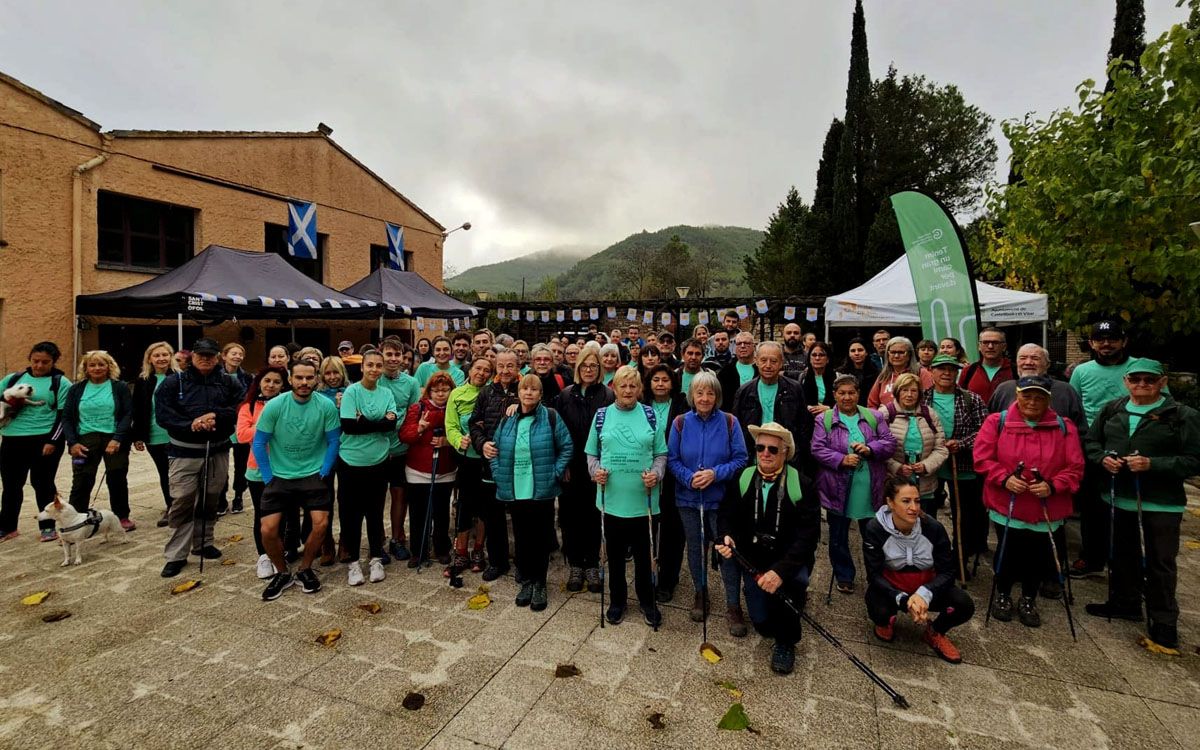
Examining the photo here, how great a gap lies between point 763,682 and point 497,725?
1.45 metres

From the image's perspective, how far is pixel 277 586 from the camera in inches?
157

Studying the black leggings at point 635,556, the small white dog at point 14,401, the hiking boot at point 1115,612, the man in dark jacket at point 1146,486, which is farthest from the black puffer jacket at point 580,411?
the small white dog at point 14,401

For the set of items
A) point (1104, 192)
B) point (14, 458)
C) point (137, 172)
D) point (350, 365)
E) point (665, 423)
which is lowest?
point (14, 458)

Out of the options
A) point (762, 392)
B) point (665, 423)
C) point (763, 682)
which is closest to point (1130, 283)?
point (762, 392)

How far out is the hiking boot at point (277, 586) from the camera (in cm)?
393

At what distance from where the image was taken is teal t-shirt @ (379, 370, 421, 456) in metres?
4.71

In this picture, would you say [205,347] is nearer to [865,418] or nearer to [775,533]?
[775,533]

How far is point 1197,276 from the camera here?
4.58m

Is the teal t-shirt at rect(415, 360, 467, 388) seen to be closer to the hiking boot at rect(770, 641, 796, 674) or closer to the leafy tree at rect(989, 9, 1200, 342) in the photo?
the hiking boot at rect(770, 641, 796, 674)

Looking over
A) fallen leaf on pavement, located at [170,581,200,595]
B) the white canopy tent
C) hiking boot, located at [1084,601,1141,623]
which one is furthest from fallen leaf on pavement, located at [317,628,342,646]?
the white canopy tent

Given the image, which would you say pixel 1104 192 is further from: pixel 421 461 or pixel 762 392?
pixel 421 461

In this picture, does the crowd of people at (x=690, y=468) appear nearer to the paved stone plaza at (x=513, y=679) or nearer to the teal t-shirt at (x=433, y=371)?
the paved stone plaza at (x=513, y=679)

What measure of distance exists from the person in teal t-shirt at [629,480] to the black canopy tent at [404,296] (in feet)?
40.8

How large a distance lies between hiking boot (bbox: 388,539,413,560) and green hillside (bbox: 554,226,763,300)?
45.6 metres
